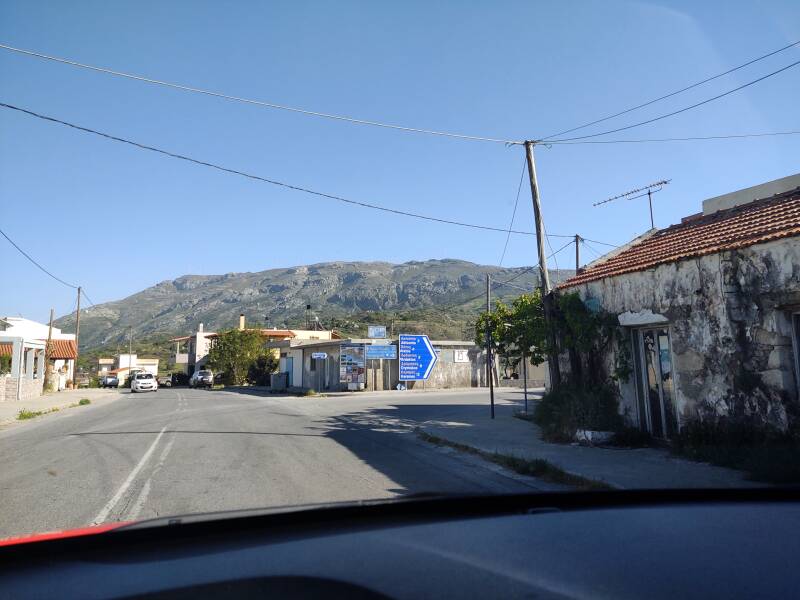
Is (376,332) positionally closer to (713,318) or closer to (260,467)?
(260,467)

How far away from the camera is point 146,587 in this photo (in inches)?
64.2

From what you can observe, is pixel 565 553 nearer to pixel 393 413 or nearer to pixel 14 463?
pixel 14 463

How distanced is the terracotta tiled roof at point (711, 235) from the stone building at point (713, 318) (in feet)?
0.13

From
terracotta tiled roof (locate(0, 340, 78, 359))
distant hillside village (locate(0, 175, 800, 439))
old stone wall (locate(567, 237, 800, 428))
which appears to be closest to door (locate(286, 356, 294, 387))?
terracotta tiled roof (locate(0, 340, 78, 359))

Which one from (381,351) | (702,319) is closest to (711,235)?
(702,319)

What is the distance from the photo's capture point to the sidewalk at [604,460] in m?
7.21

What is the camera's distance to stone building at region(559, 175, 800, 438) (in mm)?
8102

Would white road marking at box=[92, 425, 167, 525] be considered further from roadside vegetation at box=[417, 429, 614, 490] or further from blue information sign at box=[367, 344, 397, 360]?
blue information sign at box=[367, 344, 397, 360]

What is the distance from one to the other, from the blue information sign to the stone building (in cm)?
2266

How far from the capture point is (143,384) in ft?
136

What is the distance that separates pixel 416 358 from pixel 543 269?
2194 centimetres

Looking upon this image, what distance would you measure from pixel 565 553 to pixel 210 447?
33.3 ft

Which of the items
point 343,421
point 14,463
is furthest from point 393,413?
point 14,463

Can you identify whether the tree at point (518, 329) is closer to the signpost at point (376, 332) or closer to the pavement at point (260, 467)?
the pavement at point (260, 467)
